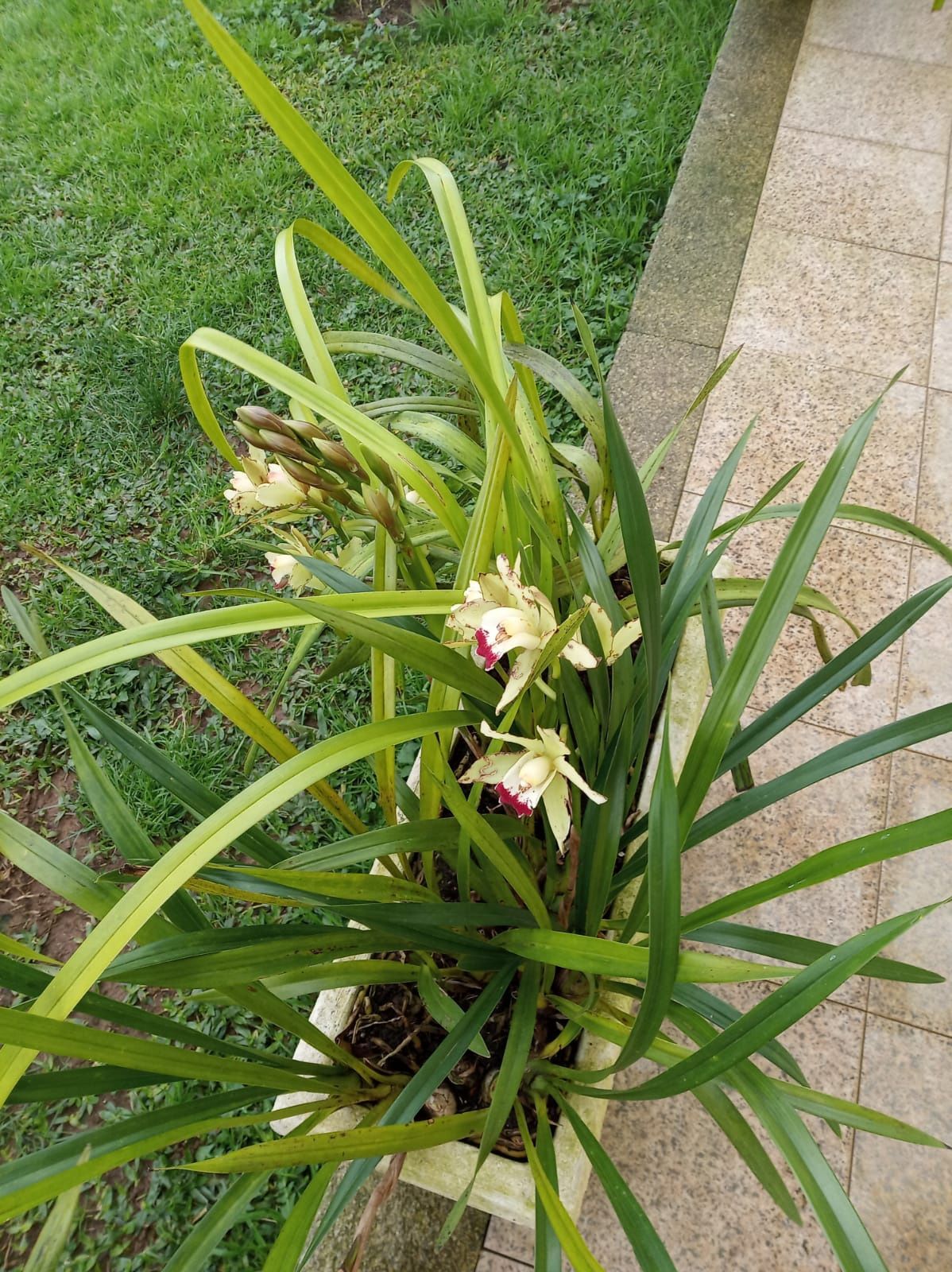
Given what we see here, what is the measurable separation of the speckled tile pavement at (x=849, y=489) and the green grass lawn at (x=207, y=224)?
0.26 m

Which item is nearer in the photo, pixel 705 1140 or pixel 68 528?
pixel 705 1140

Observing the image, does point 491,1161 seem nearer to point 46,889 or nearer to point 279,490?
point 279,490

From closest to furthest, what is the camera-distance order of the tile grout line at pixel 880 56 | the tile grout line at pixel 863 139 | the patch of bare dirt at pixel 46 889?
1. the patch of bare dirt at pixel 46 889
2. the tile grout line at pixel 863 139
3. the tile grout line at pixel 880 56

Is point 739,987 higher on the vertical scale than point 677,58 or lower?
lower

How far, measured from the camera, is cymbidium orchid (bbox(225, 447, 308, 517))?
78 cm

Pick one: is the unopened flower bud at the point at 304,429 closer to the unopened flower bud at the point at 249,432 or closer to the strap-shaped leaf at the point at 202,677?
the unopened flower bud at the point at 249,432

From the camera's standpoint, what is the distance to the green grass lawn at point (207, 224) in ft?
5.85

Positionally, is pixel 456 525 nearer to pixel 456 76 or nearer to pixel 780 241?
pixel 780 241

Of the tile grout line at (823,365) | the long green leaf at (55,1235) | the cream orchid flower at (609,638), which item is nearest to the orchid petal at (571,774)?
the cream orchid flower at (609,638)

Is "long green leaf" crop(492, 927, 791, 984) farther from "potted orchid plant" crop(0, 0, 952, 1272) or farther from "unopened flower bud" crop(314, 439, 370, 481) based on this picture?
"unopened flower bud" crop(314, 439, 370, 481)

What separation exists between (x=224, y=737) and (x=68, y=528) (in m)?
0.68

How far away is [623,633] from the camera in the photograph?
734 millimetres

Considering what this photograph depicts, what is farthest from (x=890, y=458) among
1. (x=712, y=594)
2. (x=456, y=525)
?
(x=456, y=525)

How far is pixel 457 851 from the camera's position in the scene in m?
0.94
